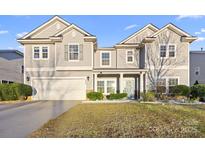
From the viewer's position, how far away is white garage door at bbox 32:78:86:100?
25.5 metres

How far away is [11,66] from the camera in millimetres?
30984

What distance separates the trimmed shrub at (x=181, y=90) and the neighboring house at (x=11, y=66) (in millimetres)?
16302

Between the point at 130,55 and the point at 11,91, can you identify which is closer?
the point at 11,91

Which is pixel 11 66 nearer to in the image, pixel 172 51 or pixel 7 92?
pixel 7 92

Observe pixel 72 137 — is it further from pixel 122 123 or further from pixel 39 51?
pixel 39 51

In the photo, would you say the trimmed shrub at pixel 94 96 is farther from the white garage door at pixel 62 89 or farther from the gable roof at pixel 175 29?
the gable roof at pixel 175 29

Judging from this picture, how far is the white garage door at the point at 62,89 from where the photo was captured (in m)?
25.5

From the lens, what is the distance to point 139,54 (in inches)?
1093

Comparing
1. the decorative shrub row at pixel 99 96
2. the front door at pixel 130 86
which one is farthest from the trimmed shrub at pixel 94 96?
the front door at pixel 130 86

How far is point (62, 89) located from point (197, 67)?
14297mm

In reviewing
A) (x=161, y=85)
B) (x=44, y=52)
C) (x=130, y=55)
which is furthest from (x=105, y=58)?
(x=161, y=85)

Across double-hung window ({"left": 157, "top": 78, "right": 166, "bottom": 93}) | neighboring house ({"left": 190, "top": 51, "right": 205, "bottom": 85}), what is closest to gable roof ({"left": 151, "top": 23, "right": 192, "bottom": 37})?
double-hung window ({"left": 157, "top": 78, "right": 166, "bottom": 93})
